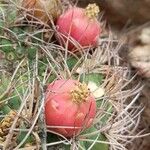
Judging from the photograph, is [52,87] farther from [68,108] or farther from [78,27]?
[78,27]

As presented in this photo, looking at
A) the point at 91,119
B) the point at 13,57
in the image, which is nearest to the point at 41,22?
the point at 13,57

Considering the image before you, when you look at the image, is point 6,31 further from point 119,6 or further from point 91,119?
point 119,6

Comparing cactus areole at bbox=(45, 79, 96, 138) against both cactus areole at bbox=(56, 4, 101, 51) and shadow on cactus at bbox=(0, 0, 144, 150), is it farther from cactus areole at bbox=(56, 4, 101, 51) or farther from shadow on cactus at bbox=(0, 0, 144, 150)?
cactus areole at bbox=(56, 4, 101, 51)

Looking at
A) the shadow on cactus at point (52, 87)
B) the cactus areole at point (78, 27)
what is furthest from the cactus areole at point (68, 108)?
the cactus areole at point (78, 27)

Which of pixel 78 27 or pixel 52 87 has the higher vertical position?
pixel 78 27

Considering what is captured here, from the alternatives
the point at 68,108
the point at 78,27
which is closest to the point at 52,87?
the point at 68,108

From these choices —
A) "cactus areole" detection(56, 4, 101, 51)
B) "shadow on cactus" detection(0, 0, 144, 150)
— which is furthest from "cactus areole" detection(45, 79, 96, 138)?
"cactus areole" detection(56, 4, 101, 51)
